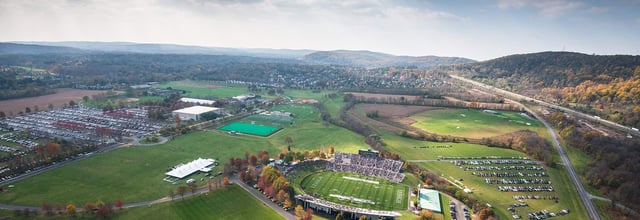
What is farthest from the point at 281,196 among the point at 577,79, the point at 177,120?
the point at 577,79

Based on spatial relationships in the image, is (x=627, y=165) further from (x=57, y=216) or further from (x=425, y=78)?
(x=425, y=78)

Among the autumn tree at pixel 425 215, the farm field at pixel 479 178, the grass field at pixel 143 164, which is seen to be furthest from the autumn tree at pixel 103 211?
the farm field at pixel 479 178

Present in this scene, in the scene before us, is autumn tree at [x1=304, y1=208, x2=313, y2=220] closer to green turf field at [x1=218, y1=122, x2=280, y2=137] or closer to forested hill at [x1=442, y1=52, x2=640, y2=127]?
green turf field at [x1=218, y1=122, x2=280, y2=137]

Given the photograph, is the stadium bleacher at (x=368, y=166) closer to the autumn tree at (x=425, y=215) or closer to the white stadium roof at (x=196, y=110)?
the autumn tree at (x=425, y=215)

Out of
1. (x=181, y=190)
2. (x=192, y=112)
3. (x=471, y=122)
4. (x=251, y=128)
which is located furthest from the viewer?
(x=192, y=112)

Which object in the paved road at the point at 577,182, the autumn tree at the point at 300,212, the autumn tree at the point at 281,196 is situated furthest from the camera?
A: the autumn tree at the point at 281,196

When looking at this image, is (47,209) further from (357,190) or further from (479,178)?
(479,178)
